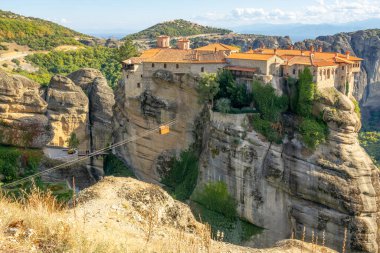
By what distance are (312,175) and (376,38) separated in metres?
71.2

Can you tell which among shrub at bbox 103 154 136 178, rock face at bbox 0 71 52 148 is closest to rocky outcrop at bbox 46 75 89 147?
rock face at bbox 0 71 52 148

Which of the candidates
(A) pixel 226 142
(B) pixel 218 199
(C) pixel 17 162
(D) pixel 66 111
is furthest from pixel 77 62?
(B) pixel 218 199

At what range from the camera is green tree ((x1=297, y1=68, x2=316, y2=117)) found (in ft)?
88.0

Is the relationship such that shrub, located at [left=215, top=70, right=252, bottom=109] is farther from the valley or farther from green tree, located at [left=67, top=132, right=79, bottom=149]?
green tree, located at [left=67, top=132, right=79, bottom=149]

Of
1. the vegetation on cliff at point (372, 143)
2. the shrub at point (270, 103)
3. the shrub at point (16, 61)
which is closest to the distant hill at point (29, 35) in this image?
the shrub at point (16, 61)

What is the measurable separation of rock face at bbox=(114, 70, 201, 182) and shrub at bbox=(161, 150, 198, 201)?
750 millimetres

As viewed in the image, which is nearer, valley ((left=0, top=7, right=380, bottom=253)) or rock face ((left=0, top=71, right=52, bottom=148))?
valley ((left=0, top=7, right=380, bottom=253))

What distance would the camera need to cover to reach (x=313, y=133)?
2619cm

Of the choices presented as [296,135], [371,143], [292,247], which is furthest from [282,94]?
[371,143]

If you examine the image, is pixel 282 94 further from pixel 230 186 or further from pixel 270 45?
pixel 270 45

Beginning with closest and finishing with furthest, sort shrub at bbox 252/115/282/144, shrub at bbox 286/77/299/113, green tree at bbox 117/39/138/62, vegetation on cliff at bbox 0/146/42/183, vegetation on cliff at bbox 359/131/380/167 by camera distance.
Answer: shrub at bbox 252/115/282/144 → shrub at bbox 286/77/299/113 → vegetation on cliff at bbox 0/146/42/183 → green tree at bbox 117/39/138/62 → vegetation on cliff at bbox 359/131/380/167

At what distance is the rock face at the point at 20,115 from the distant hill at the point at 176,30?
83.3 metres

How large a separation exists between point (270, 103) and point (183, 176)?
9.67 m

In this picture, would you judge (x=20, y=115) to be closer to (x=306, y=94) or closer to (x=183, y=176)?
(x=183, y=176)
